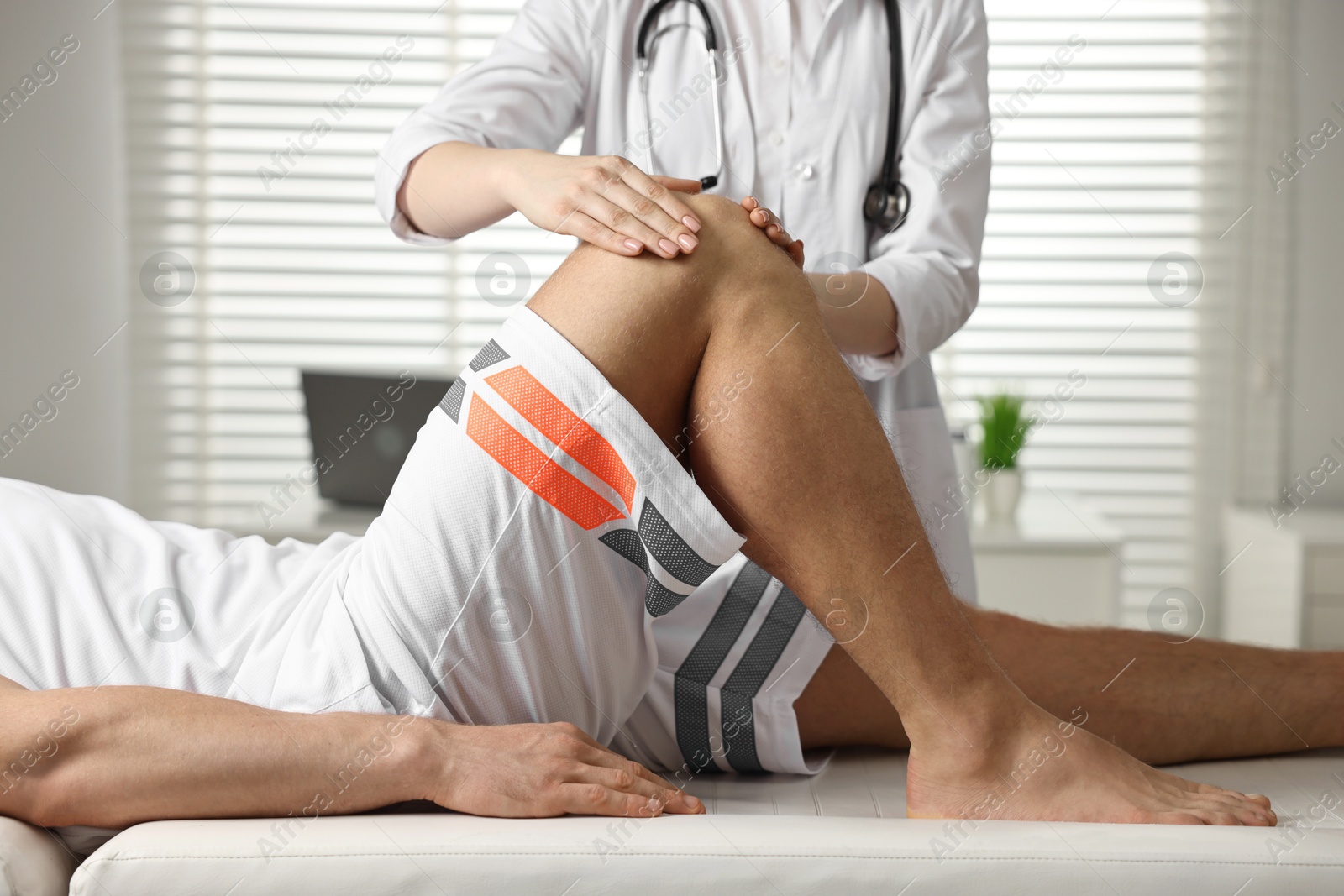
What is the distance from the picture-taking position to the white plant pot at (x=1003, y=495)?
267 centimetres

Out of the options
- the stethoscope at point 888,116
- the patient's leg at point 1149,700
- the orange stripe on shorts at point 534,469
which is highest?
the stethoscope at point 888,116

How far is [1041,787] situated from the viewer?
0.87 meters

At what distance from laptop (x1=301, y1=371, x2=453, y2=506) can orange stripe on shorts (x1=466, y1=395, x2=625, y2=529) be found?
1310mm

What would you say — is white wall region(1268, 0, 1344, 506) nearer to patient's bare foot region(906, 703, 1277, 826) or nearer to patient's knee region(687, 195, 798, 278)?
patient's bare foot region(906, 703, 1277, 826)

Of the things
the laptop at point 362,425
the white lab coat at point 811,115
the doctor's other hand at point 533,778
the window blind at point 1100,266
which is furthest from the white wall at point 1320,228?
the doctor's other hand at point 533,778

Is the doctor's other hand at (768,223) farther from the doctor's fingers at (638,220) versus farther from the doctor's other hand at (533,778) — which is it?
the doctor's other hand at (533,778)

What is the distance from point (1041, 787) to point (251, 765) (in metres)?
0.60

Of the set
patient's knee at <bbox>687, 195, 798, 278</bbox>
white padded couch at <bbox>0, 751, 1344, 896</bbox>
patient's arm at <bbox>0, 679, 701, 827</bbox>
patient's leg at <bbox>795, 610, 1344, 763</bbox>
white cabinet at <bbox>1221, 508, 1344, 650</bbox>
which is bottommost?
white cabinet at <bbox>1221, 508, 1344, 650</bbox>

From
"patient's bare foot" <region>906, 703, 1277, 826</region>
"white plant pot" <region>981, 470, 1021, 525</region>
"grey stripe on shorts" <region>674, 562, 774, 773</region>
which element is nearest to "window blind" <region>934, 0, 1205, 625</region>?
"white plant pot" <region>981, 470, 1021, 525</region>

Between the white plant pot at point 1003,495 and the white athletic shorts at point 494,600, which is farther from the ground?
the white athletic shorts at point 494,600

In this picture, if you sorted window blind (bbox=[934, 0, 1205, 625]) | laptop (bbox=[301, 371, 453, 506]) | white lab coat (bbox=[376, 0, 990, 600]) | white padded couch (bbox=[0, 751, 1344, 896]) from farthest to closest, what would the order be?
window blind (bbox=[934, 0, 1205, 625]), laptop (bbox=[301, 371, 453, 506]), white lab coat (bbox=[376, 0, 990, 600]), white padded couch (bbox=[0, 751, 1344, 896])

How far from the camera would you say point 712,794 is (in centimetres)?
98

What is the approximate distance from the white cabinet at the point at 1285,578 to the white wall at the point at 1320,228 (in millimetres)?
345

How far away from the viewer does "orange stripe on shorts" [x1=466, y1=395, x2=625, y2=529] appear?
2.67ft
